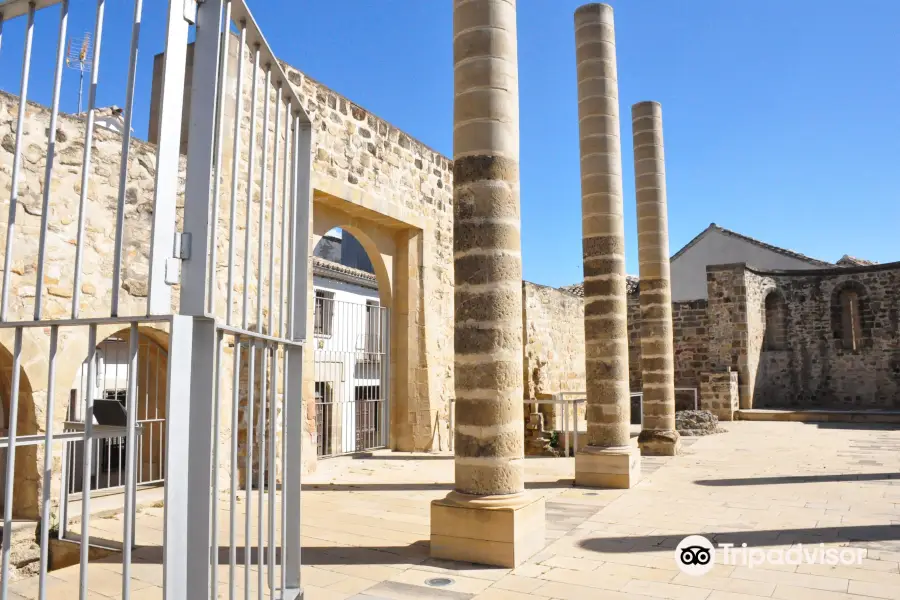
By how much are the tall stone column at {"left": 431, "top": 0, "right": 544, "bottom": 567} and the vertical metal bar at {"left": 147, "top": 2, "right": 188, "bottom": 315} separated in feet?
10.00

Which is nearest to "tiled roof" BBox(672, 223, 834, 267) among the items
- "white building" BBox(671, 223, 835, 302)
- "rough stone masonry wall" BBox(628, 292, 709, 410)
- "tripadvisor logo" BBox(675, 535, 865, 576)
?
"white building" BBox(671, 223, 835, 302)

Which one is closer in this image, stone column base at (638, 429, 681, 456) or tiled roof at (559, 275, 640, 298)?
stone column base at (638, 429, 681, 456)

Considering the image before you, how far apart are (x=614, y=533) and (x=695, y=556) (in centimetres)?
86

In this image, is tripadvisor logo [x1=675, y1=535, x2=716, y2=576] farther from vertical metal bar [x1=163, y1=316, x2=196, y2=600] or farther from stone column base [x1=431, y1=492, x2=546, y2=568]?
vertical metal bar [x1=163, y1=316, x2=196, y2=600]

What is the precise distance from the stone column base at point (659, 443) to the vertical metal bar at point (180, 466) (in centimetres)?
919

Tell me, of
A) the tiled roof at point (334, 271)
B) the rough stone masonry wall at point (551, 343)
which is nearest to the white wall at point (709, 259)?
the rough stone masonry wall at point (551, 343)

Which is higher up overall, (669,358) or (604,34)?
(604,34)

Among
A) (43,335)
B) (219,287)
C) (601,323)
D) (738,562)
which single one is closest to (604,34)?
(601,323)

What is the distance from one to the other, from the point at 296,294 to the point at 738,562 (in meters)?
3.47

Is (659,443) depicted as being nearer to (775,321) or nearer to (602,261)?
(602,261)

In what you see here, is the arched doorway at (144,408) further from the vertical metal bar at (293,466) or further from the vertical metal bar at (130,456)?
the vertical metal bar at (130,456)

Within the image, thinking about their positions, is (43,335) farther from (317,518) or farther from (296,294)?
(296,294)

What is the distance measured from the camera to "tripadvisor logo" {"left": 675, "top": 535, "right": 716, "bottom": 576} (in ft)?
14.6

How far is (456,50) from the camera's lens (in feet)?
17.5
